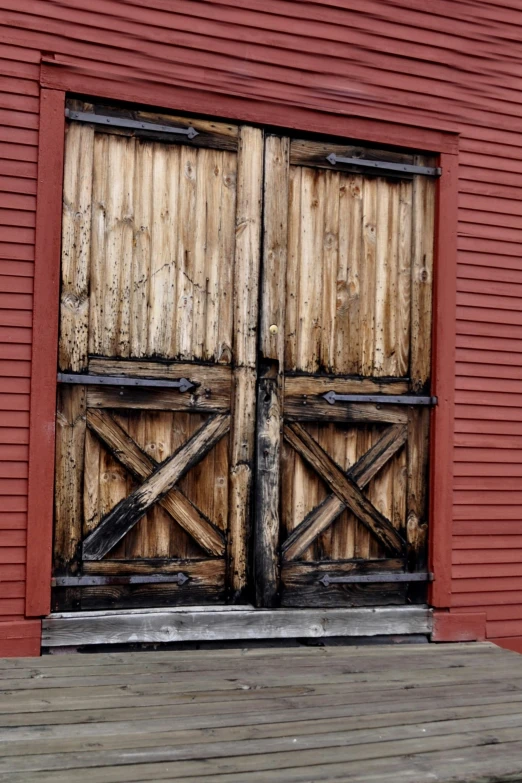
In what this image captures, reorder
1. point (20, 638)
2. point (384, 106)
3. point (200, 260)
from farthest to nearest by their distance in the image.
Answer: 1. point (384, 106)
2. point (200, 260)
3. point (20, 638)

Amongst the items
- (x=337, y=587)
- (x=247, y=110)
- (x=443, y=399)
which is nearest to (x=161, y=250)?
(x=247, y=110)

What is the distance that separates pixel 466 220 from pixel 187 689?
10.4 feet

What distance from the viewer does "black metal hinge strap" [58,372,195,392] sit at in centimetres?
438

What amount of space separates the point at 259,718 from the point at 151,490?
146cm

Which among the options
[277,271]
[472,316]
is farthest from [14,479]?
[472,316]

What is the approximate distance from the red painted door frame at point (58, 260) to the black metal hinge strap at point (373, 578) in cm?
10

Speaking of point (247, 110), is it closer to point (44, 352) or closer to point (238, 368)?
point (238, 368)

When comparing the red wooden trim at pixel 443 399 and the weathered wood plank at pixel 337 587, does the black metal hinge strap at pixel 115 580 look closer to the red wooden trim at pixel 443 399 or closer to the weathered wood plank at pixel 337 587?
the weathered wood plank at pixel 337 587

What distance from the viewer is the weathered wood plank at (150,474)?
4461 millimetres

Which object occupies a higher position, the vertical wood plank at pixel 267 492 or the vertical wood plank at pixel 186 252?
the vertical wood plank at pixel 186 252

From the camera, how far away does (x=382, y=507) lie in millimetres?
5035

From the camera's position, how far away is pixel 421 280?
202 inches

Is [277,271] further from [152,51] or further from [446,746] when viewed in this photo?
[446,746]

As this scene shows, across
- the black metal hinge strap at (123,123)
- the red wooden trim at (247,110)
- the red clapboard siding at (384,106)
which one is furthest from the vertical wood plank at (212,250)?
the red clapboard siding at (384,106)
